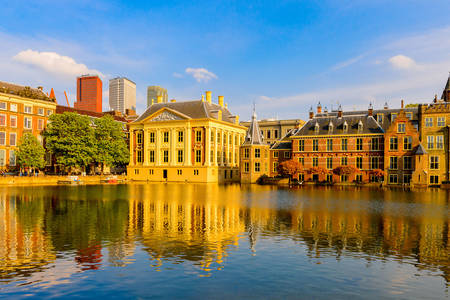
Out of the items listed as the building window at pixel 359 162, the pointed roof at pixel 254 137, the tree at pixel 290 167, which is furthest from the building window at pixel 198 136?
the building window at pixel 359 162

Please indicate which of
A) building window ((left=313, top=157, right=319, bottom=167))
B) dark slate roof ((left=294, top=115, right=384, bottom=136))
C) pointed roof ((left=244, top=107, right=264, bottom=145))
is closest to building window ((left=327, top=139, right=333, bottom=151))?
dark slate roof ((left=294, top=115, right=384, bottom=136))

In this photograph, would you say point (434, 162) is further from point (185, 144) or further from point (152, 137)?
point (152, 137)

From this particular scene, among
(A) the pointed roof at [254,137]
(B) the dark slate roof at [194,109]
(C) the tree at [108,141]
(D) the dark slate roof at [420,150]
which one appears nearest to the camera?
(D) the dark slate roof at [420,150]

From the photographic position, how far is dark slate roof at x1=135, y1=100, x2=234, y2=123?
3696 inches

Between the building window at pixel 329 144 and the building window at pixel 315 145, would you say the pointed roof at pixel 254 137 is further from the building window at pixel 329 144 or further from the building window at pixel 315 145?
the building window at pixel 329 144

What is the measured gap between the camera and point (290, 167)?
7900cm

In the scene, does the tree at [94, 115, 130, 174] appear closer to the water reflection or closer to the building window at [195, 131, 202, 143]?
the building window at [195, 131, 202, 143]

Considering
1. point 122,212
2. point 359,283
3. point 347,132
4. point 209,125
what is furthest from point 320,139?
point 359,283

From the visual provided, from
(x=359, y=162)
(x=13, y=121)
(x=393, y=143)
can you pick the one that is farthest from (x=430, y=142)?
(x=13, y=121)

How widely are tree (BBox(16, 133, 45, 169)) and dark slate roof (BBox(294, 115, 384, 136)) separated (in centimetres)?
5296

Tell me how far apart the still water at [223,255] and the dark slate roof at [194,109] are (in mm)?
64018

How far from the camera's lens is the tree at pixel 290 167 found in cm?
7912

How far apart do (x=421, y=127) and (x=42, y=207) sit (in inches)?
2588

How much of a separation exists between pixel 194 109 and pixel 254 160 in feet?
66.4
